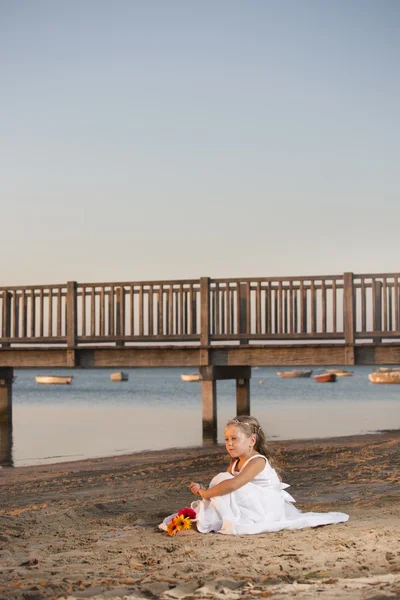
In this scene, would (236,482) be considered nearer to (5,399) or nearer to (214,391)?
(214,391)

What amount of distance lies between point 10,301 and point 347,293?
7625 millimetres

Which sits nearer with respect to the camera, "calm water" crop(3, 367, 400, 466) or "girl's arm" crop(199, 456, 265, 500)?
"girl's arm" crop(199, 456, 265, 500)

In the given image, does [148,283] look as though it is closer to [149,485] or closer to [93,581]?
[149,485]

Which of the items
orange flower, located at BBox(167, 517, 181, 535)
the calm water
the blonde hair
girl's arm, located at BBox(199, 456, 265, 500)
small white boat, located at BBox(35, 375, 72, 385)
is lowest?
small white boat, located at BBox(35, 375, 72, 385)

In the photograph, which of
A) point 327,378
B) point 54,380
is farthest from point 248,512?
point 54,380

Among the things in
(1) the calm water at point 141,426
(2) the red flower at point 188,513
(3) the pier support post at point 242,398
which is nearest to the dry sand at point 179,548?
(2) the red flower at point 188,513

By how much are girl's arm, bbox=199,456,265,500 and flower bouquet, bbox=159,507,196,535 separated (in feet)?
0.66

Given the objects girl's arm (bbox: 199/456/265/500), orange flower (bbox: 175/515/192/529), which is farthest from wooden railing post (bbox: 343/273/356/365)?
orange flower (bbox: 175/515/192/529)

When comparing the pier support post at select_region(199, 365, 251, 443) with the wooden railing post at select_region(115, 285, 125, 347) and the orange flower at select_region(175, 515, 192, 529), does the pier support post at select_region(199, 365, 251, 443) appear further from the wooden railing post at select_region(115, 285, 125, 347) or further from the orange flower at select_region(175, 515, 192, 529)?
the orange flower at select_region(175, 515, 192, 529)

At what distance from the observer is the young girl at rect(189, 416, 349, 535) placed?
6020 millimetres

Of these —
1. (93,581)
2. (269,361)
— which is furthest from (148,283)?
(93,581)

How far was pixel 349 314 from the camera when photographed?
55.8 ft

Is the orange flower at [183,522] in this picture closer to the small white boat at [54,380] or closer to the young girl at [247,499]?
the young girl at [247,499]

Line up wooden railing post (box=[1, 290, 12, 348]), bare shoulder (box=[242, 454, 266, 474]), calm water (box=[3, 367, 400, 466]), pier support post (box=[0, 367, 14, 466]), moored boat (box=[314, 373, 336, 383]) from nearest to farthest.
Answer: bare shoulder (box=[242, 454, 266, 474]), calm water (box=[3, 367, 400, 466]), wooden railing post (box=[1, 290, 12, 348]), pier support post (box=[0, 367, 14, 466]), moored boat (box=[314, 373, 336, 383])
